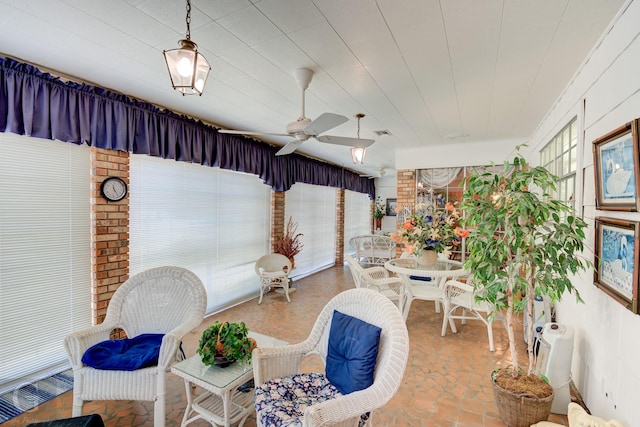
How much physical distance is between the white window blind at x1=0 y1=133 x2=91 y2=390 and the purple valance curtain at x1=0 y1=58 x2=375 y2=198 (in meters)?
0.23

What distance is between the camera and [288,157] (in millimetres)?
5355

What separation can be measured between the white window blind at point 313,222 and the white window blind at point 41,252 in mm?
3402

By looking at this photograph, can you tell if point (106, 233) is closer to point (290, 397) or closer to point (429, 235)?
point (290, 397)

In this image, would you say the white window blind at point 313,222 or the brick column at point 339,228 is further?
the brick column at point 339,228

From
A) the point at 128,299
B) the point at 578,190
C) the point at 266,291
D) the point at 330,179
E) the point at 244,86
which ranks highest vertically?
the point at 244,86

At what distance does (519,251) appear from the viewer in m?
1.93

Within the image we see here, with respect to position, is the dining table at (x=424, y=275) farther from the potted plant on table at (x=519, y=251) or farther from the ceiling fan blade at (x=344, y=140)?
the ceiling fan blade at (x=344, y=140)

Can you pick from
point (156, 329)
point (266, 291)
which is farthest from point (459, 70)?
point (266, 291)

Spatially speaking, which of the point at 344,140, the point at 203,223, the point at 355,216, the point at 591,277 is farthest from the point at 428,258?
the point at 355,216

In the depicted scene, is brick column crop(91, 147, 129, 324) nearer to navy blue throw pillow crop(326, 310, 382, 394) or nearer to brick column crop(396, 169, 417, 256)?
navy blue throw pillow crop(326, 310, 382, 394)

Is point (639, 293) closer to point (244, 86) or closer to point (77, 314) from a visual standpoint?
point (244, 86)

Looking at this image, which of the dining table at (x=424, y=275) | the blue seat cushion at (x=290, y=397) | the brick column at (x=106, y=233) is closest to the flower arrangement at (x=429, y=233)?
the dining table at (x=424, y=275)

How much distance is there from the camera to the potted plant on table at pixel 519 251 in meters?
1.82

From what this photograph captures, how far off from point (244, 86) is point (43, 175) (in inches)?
71.9
